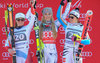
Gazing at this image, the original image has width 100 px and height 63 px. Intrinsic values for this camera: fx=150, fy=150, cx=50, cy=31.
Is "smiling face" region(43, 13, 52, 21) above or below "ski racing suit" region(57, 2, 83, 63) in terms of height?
above

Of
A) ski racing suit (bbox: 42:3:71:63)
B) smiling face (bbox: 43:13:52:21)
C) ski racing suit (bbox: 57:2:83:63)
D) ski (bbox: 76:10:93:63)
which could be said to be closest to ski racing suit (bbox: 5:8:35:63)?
smiling face (bbox: 43:13:52:21)

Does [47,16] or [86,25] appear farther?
[47,16]

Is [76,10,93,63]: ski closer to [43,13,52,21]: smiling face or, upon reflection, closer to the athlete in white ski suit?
the athlete in white ski suit

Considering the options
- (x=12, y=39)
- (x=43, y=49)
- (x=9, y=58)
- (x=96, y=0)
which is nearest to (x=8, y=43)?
(x=12, y=39)

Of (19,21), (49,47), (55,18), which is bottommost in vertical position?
(49,47)

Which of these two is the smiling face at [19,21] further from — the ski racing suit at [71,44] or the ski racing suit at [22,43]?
the ski racing suit at [71,44]

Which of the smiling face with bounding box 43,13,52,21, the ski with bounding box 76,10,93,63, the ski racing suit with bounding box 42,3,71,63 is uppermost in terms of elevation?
the smiling face with bounding box 43,13,52,21

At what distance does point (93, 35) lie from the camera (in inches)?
136

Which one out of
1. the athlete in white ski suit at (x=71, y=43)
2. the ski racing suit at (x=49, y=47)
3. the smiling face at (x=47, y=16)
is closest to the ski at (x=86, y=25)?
the athlete in white ski suit at (x=71, y=43)

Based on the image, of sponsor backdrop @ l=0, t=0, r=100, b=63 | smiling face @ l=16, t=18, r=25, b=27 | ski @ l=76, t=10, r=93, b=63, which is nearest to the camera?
ski @ l=76, t=10, r=93, b=63

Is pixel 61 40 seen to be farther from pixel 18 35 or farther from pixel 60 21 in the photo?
pixel 18 35

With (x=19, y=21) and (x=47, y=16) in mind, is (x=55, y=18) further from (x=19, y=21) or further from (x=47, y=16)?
(x=19, y=21)

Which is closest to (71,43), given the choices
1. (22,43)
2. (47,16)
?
Result: (47,16)

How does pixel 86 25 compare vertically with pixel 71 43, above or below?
above
